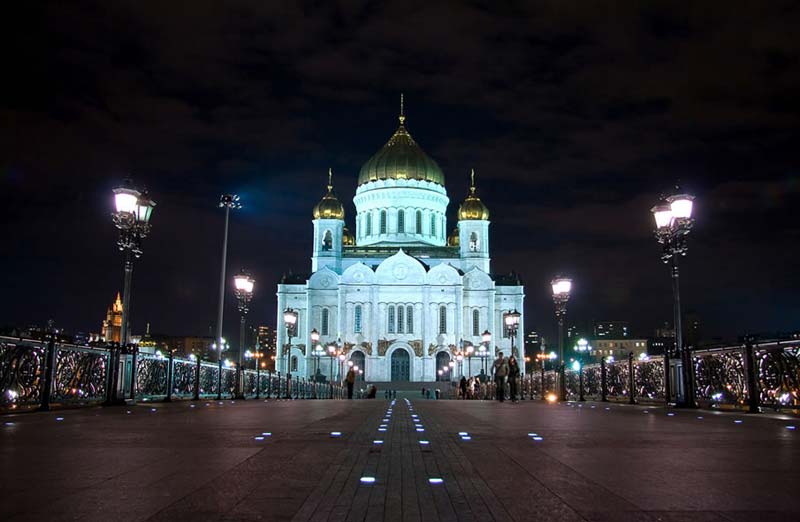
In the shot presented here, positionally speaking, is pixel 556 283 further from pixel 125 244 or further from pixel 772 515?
pixel 772 515

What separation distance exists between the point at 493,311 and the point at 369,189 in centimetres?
2076

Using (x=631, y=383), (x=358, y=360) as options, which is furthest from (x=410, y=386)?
(x=631, y=383)

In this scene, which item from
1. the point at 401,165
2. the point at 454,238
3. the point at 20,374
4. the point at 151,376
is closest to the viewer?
the point at 20,374

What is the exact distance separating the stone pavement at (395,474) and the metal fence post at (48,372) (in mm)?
4792

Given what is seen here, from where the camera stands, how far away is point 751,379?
1670cm

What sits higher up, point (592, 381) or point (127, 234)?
point (127, 234)

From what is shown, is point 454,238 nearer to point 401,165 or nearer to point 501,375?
point 401,165

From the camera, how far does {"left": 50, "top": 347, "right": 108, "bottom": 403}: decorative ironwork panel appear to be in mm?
16828

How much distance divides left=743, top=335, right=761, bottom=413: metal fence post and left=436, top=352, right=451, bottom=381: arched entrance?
67.3 metres

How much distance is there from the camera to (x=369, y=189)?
9231cm

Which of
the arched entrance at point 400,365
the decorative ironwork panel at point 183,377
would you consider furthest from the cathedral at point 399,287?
the decorative ironwork panel at point 183,377

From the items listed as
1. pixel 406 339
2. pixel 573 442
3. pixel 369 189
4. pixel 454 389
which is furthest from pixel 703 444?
pixel 369 189

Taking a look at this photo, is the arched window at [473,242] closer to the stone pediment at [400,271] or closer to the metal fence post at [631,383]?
the stone pediment at [400,271]

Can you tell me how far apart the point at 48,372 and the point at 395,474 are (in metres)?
12.0
